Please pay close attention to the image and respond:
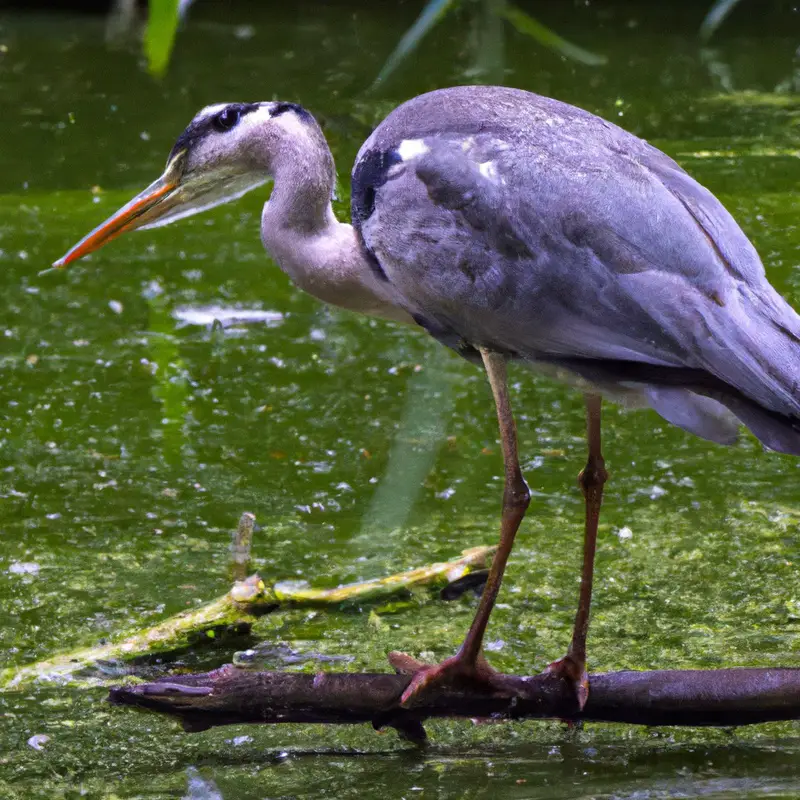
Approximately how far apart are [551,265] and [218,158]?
77cm

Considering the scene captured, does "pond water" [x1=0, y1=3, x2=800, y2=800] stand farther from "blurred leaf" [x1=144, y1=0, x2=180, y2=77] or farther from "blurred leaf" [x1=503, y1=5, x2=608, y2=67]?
"blurred leaf" [x1=144, y1=0, x2=180, y2=77]

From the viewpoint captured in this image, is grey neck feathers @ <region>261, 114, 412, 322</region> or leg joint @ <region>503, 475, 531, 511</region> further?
grey neck feathers @ <region>261, 114, 412, 322</region>

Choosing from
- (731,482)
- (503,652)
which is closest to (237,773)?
(503,652)

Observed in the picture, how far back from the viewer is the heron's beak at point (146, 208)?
8.52 feet

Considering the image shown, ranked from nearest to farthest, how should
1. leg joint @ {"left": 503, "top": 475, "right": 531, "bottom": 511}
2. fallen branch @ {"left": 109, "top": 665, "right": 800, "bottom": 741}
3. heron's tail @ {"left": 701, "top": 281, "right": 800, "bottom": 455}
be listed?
heron's tail @ {"left": 701, "top": 281, "right": 800, "bottom": 455}, fallen branch @ {"left": 109, "top": 665, "right": 800, "bottom": 741}, leg joint @ {"left": 503, "top": 475, "right": 531, "bottom": 511}

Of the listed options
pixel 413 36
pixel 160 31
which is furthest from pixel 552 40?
pixel 160 31

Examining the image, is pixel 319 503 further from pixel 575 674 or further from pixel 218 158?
pixel 575 674

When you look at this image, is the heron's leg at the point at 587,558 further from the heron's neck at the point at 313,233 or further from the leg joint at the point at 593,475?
the heron's neck at the point at 313,233

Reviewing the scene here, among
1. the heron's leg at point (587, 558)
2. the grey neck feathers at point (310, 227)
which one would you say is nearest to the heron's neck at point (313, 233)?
the grey neck feathers at point (310, 227)

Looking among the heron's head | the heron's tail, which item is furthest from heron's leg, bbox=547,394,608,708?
the heron's head

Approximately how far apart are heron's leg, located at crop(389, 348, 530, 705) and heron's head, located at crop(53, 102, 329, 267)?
1.91 ft

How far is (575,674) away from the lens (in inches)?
87.7

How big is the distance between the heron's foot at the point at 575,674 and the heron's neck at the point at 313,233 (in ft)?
2.34

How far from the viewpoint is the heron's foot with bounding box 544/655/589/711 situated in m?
2.18
